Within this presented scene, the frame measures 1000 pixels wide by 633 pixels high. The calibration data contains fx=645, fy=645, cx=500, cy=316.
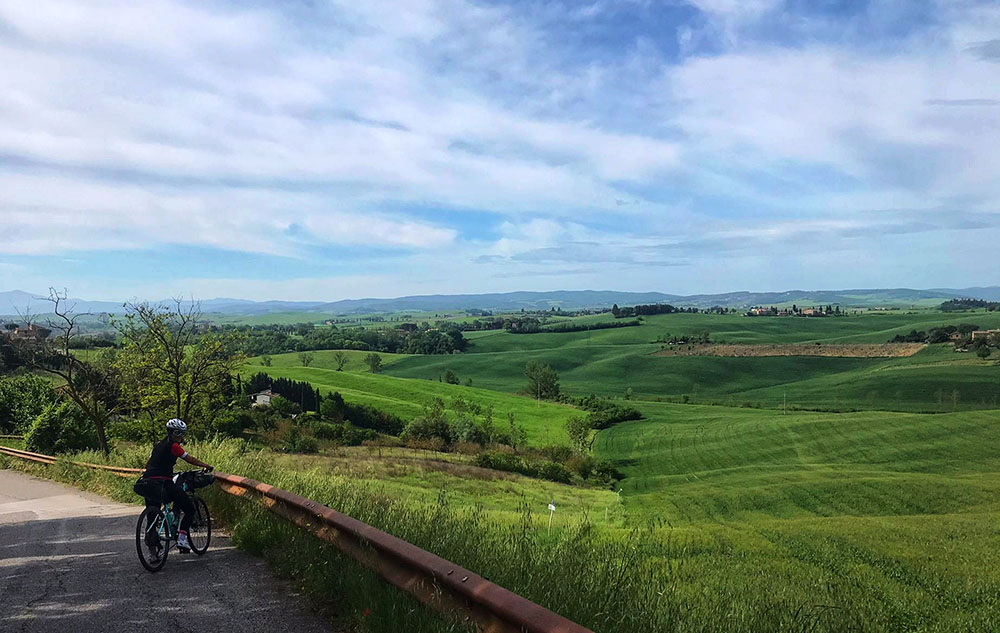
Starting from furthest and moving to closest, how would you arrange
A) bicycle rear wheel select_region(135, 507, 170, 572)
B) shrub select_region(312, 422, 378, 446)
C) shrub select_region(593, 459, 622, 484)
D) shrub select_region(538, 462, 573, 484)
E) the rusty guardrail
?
shrub select_region(312, 422, 378, 446) → shrub select_region(593, 459, 622, 484) → shrub select_region(538, 462, 573, 484) → bicycle rear wheel select_region(135, 507, 170, 572) → the rusty guardrail

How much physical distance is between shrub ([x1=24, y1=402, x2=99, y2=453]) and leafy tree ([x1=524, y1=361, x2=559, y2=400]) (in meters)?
97.5

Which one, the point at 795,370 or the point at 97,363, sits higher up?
the point at 97,363

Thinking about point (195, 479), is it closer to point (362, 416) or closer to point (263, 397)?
point (362, 416)

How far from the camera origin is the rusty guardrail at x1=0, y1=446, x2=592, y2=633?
3.41 metres

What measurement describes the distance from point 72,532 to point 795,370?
133152mm

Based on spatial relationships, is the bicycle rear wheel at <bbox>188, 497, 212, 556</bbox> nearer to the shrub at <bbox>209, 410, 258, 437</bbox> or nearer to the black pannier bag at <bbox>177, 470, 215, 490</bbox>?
the black pannier bag at <bbox>177, 470, 215, 490</bbox>

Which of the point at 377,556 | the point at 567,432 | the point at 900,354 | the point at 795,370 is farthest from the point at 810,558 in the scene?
the point at 900,354

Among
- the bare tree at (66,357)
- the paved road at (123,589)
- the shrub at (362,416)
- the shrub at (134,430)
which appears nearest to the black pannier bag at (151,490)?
the paved road at (123,589)

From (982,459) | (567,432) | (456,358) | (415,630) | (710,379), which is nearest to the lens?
(415,630)

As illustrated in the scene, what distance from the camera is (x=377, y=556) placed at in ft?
16.6

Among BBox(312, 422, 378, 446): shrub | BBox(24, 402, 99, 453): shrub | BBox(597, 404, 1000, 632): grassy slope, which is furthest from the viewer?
BBox(312, 422, 378, 446): shrub

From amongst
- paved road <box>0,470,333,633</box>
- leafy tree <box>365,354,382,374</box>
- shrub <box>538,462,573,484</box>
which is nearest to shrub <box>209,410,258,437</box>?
paved road <box>0,470,333,633</box>

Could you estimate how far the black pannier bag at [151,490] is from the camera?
7.00 meters

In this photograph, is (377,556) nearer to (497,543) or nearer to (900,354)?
(497,543)
